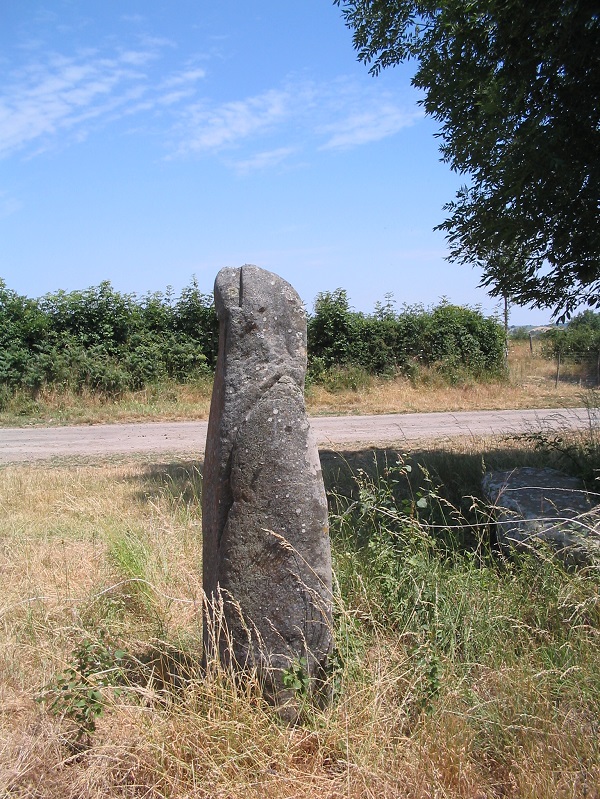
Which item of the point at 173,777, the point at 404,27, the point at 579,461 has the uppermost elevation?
the point at 404,27

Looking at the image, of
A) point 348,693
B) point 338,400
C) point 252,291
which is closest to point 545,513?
point 348,693

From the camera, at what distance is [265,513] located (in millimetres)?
3301

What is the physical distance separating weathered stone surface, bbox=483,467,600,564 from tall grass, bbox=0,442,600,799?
257 mm

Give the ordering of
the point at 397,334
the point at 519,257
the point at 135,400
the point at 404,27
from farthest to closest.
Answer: the point at 397,334, the point at 135,400, the point at 404,27, the point at 519,257

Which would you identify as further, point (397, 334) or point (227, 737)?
point (397, 334)

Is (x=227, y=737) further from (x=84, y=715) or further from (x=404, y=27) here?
(x=404, y=27)

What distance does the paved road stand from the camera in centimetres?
1157

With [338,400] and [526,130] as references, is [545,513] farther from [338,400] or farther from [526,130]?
[338,400]

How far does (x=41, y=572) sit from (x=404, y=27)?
9429 mm

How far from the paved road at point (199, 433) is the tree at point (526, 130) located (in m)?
3.08

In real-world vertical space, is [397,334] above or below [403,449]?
above

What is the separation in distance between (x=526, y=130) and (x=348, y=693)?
18.9ft

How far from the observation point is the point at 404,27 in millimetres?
10234

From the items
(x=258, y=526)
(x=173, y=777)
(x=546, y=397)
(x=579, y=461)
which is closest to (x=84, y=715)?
(x=173, y=777)
